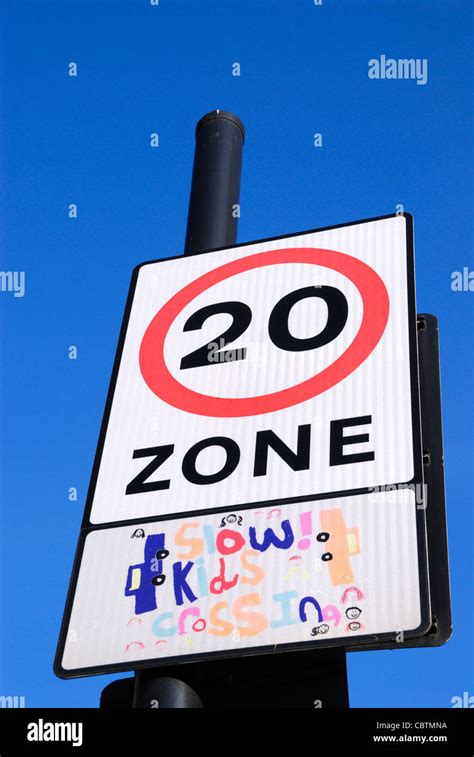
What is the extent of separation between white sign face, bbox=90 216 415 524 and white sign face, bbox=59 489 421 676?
0.26ft

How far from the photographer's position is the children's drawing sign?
2389mm

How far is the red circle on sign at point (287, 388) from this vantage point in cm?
285

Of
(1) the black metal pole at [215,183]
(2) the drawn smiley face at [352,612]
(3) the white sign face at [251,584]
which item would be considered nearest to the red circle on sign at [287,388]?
(1) the black metal pole at [215,183]

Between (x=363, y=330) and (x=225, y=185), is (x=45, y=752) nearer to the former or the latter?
(x=363, y=330)

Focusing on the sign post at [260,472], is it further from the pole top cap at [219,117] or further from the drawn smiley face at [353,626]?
the pole top cap at [219,117]

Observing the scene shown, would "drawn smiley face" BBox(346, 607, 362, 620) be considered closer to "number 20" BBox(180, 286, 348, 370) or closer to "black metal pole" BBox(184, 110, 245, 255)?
"number 20" BBox(180, 286, 348, 370)

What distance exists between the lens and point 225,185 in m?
3.58

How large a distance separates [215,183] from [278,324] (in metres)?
0.73

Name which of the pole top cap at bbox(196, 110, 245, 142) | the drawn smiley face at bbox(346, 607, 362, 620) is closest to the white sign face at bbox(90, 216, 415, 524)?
the drawn smiley face at bbox(346, 607, 362, 620)

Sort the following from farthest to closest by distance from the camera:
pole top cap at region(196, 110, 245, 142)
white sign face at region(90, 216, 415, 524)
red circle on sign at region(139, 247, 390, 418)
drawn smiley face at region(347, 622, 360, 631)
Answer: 1. pole top cap at region(196, 110, 245, 142)
2. red circle on sign at region(139, 247, 390, 418)
3. white sign face at region(90, 216, 415, 524)
4. drawn smiley face at region(347, 622, 360, 631)

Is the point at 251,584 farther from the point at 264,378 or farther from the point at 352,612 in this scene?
the point at 264,378

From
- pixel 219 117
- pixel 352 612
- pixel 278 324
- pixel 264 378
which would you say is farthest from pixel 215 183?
pixel 352 612

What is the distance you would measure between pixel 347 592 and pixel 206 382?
0.87 metres

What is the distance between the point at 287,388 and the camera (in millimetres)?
2867
